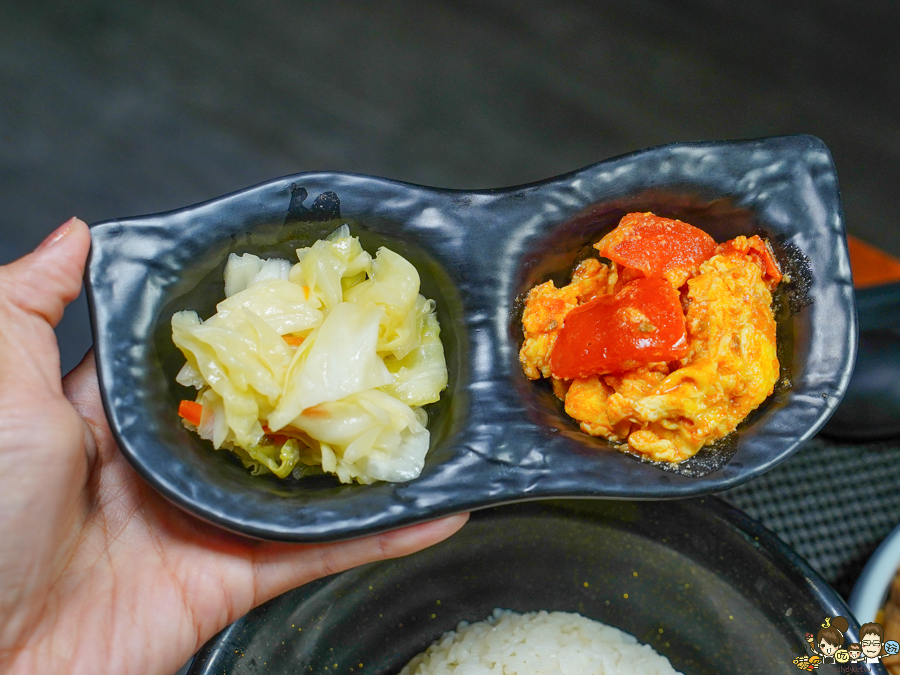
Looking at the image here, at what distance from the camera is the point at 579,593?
5.65 ft

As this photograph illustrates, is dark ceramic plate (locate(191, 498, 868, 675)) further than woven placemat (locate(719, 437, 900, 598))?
No

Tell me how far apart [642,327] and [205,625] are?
0.99 m

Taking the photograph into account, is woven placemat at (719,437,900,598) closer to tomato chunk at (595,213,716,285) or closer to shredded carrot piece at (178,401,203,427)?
tomato chunk at (595,213,716,285)

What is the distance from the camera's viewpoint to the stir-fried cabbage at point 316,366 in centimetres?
123

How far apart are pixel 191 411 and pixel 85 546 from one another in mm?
369

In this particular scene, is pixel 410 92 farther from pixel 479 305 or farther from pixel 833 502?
pixel 833 502

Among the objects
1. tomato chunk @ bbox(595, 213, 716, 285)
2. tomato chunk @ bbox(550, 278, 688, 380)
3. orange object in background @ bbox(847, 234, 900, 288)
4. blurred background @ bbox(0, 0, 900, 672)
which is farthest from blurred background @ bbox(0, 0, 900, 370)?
tomato chunk @ bbox(550, 278, 688, 380)

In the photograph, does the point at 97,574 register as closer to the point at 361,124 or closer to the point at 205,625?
the point at 205,625

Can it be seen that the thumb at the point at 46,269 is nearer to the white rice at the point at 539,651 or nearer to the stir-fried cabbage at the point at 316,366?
the stir-fried cabbage at the point at 316,366

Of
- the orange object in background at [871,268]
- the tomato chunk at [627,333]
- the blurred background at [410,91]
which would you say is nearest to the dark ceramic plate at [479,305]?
the tomato chunk at [627,333]

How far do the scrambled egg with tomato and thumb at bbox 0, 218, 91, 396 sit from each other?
2.77 feet

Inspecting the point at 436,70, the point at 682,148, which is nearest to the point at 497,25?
the point at 436,70

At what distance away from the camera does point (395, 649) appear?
171cm

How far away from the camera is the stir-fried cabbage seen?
4.05 ft
